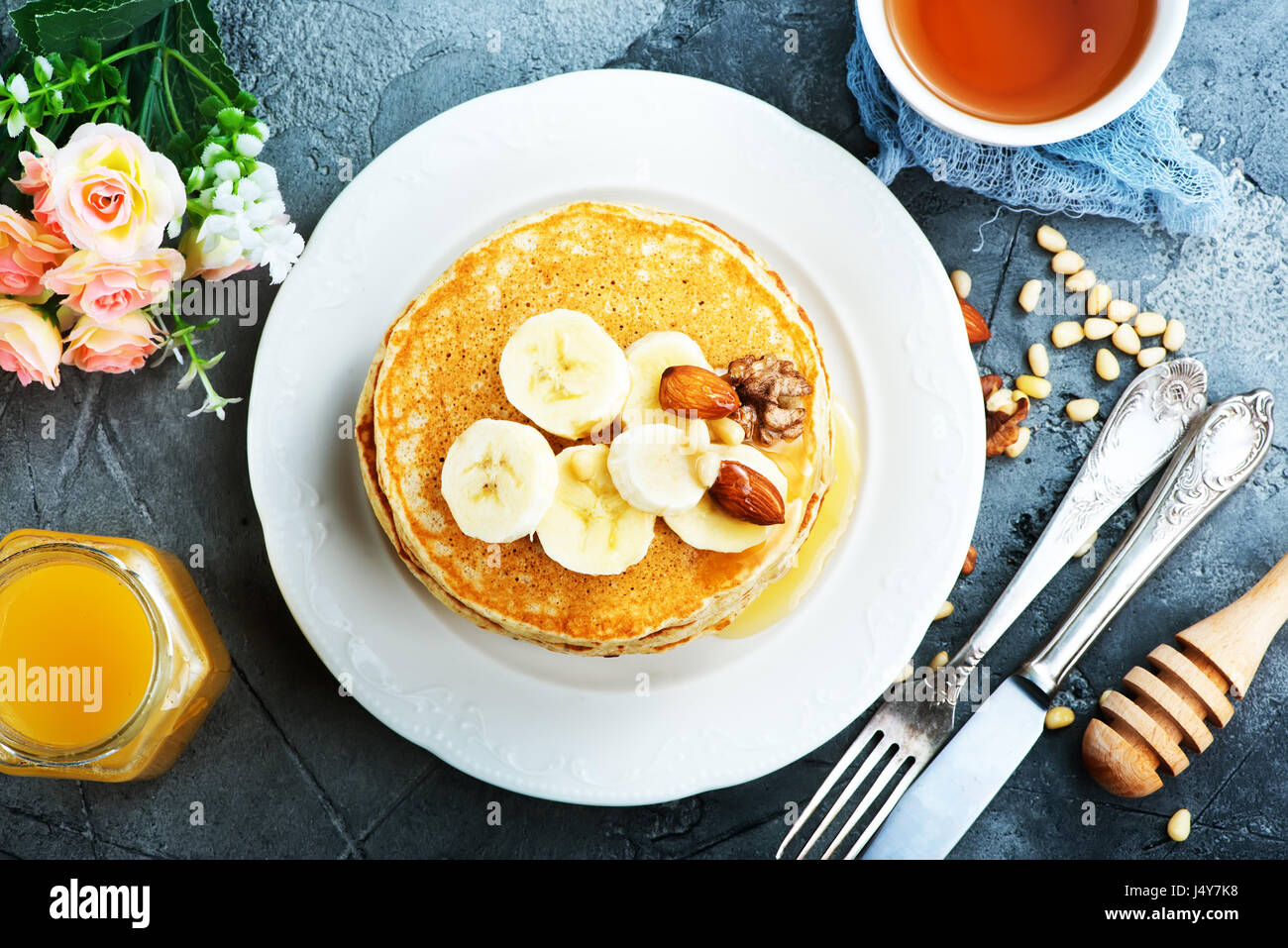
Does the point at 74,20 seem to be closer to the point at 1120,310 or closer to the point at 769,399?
the point at 769,399

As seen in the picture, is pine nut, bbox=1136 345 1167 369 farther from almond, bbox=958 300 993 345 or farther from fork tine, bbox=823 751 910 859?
fork tine, bbox=823 751 910 859

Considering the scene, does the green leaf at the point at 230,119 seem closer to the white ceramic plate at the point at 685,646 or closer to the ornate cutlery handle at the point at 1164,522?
the white ceramic plate at the point at 685,646

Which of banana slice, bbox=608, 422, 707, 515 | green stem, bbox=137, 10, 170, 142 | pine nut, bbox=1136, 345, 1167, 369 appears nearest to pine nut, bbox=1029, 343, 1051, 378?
pine nut, bbox=1136, 345, 1167, 369

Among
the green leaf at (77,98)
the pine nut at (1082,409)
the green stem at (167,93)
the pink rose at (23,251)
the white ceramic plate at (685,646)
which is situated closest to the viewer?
the pink rose at (23,251)

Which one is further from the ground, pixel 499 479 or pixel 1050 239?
pixel 1050 239

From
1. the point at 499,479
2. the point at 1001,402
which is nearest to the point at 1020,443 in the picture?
the point at 1001,402

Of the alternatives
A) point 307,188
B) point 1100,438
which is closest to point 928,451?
point 1100,438

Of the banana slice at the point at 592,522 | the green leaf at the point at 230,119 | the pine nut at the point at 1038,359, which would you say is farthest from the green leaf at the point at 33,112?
the pine nut at the point at 1038,359
